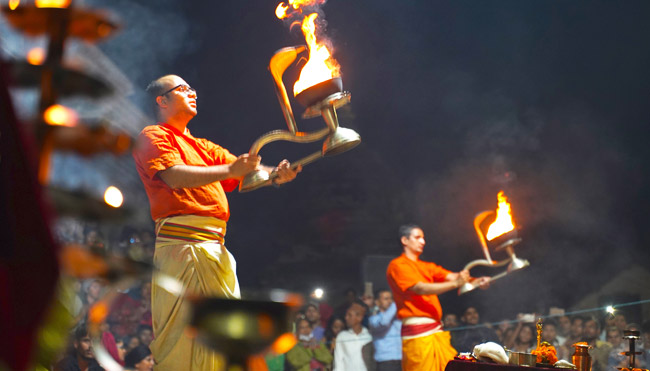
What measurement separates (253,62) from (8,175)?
7488 millimetres

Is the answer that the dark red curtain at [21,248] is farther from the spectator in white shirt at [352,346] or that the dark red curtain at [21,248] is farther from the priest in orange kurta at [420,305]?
the spectator in white shirt at [352,346]

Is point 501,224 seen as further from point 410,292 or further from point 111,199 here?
point 111,199

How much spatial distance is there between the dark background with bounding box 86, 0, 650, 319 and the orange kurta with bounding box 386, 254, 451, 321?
165cm

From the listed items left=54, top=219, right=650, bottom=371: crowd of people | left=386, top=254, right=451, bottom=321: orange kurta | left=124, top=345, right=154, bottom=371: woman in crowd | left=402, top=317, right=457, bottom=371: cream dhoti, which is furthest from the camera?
left=386, top=254, right=451, bottom=321: orange kurta

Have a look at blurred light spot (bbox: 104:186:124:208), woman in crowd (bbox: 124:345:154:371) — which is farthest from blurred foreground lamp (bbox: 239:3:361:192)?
woman in crowd (bbox: 124:345:154:371)

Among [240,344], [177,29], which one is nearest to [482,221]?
[177,29]

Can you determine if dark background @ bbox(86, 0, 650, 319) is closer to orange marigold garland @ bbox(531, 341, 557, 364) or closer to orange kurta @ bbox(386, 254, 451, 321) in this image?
orange kurta @ bbox(386, 254, 451, 321)

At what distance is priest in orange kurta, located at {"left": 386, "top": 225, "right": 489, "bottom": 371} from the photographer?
19.2 feet

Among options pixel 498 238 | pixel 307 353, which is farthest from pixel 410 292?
pixel 498 238

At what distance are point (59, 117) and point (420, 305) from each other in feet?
18.6

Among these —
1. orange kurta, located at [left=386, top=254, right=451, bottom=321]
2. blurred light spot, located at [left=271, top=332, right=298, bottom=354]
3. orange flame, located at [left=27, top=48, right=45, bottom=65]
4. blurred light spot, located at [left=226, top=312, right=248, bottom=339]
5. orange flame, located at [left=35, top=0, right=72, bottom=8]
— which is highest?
orange kurta, located at [left=386, top=254, right=451, bottom=321]

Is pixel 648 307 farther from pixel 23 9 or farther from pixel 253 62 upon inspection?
pixel 23 9

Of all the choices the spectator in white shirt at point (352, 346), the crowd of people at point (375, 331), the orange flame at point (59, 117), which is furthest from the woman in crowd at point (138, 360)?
the orange flame at point (59, 117)

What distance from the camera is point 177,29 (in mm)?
7234
